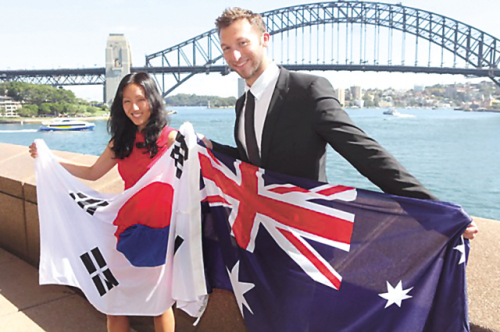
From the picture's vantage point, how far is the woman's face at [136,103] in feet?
4.85

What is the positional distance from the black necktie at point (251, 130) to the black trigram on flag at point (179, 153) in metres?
0.21

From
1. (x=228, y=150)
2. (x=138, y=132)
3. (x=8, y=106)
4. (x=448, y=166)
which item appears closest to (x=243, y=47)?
(x=228, y=150)

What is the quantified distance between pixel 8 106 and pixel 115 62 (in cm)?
1663

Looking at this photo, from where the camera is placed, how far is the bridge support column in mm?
43656

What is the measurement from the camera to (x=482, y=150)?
21328 mm

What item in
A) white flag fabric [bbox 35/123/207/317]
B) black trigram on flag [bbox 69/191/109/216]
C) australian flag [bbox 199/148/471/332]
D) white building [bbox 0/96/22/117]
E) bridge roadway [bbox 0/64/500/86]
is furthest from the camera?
white building [bbox 0/96/22/117]

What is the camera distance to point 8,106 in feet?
177

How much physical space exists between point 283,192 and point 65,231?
876 mm

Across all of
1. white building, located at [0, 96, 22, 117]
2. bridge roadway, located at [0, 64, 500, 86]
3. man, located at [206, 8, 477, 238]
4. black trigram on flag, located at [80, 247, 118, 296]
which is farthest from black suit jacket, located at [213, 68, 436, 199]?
white building, located at [0, 96, 22, 117]

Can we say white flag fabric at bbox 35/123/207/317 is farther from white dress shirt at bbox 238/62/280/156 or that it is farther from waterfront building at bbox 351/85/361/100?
waterfront building at bbox 351/85/361/100

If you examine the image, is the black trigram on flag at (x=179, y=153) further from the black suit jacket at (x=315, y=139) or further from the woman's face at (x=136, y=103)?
the black suit jacket at (x=315, y=139)

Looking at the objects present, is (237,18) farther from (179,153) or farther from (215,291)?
(215,291)

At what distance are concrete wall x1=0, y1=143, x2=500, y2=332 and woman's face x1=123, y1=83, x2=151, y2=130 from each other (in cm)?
45

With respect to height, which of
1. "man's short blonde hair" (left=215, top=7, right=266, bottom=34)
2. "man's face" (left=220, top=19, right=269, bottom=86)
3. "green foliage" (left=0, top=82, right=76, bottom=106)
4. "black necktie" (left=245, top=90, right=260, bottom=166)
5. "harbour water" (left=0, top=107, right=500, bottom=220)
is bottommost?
"harbour water" (left=0, top=107, right=500, bottom=220)
